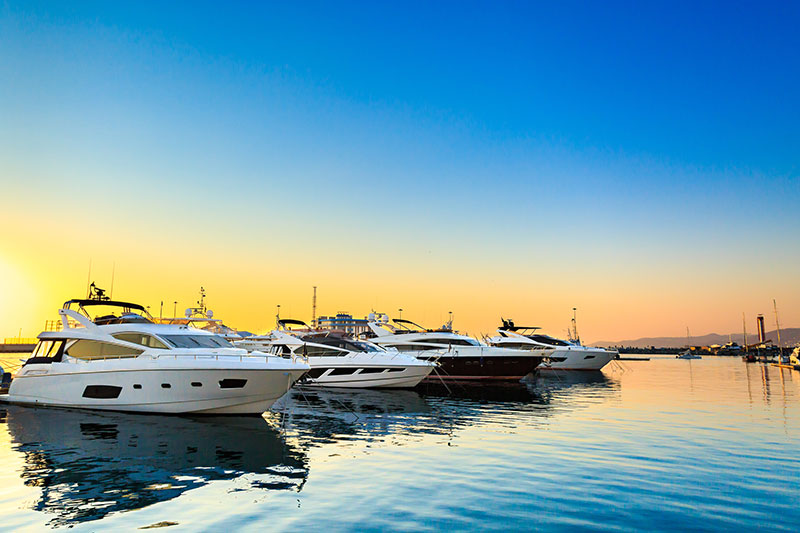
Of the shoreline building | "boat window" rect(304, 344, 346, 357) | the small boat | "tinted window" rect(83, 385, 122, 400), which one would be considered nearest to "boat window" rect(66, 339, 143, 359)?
"tinted window" rect(83, 385, 122, 400)

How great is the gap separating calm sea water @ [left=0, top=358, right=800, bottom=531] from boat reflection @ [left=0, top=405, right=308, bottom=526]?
52 millimetres

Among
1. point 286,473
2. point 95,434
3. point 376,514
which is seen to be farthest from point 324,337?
point 376,514

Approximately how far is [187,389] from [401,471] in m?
9.26

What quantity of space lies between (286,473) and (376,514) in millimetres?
3112

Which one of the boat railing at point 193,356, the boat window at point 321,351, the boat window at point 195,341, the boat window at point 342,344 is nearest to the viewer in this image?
the boat railing at point 193,356

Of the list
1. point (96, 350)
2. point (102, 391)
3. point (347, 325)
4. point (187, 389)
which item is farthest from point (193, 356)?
point (347, 325)

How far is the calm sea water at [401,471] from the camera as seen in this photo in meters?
7.70

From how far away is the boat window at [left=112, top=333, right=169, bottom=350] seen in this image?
58.3ft

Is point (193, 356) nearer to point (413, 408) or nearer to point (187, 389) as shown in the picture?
point (187, 389)

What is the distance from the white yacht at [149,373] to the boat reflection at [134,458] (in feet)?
1.88

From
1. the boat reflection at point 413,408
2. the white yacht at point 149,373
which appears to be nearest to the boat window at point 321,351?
the boat reflection at point 413,408

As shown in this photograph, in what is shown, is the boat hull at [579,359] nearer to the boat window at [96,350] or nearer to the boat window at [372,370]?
the boat window at [372,370]

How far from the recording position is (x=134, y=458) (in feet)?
37.3

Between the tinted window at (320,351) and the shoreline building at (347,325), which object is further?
the shoreline building at (347,325)
